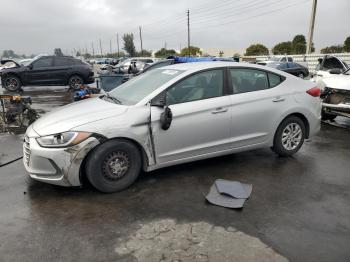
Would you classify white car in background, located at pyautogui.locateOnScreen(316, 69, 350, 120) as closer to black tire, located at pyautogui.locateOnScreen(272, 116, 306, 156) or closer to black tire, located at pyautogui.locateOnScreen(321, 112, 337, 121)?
black tire, located at pyautogui.locateOnScreen(321, 112, 337, 121)

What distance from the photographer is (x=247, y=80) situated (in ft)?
17.5

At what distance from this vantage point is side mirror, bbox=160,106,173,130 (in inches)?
176

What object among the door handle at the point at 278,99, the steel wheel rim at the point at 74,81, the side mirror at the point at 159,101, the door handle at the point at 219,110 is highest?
the side mirror at the point at 159,101

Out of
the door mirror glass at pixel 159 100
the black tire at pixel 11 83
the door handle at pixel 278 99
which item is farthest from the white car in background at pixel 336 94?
the black tire at pixel 11 83

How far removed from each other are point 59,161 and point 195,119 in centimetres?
180

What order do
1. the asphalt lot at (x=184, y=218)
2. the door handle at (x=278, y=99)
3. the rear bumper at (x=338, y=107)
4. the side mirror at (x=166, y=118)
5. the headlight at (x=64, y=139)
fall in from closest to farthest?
the asphalt lot at (x=184, y=218)
the headlight at (x=64, y=139)
the side mirror at (x=166, y=118)
the door handle at (x=278, y=99)
the rear bumper at (x=338, y=107)

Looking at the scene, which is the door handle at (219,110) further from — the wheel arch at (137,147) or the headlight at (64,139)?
the headlight at (64,139)

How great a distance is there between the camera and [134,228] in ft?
11.8

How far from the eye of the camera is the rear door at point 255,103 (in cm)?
513

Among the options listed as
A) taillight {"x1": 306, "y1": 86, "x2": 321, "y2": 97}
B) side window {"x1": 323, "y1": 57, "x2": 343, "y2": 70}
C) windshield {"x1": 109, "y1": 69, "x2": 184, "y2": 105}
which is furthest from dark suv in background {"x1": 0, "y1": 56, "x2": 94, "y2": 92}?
taillight {"x1": 306, "y1": 86, "x2": 321, "y2": 97}

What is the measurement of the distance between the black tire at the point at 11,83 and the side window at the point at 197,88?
13.8 m

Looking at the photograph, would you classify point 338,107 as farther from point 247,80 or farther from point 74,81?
point 74,81

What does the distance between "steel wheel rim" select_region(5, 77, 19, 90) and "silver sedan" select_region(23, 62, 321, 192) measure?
12870 mm

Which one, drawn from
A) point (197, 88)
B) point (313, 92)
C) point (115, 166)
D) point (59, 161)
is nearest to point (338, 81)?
point (313, 92)
